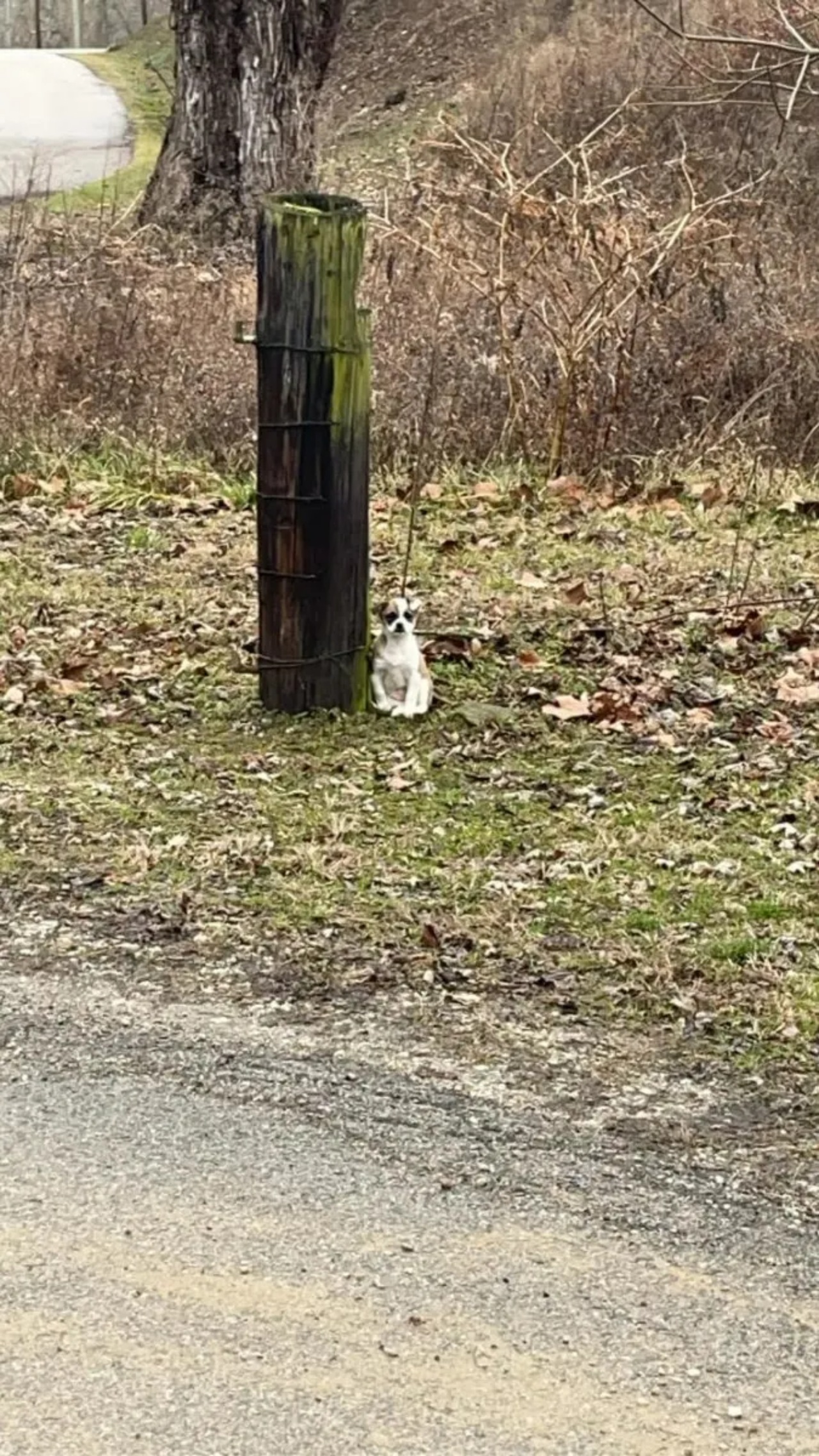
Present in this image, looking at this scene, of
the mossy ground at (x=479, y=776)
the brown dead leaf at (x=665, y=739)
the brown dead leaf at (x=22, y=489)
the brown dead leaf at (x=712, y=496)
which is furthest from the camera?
the brown dead leaf at (x=22, y=489)

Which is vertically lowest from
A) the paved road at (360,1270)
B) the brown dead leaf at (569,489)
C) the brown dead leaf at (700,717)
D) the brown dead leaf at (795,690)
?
the paved road at (360,1270)

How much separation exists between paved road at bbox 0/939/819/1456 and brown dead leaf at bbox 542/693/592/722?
92.5 inches

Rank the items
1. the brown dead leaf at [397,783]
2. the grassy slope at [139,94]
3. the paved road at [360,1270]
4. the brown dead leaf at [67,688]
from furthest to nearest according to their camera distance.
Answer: the grassy slope at [139,94], the brown dead leaf at [67,688], the brown dead leaf at [397,783], the paved road at [360,1270]

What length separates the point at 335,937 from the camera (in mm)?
4598

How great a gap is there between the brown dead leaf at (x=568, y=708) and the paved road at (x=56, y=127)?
40.7 feet

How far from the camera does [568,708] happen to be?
6.31 m

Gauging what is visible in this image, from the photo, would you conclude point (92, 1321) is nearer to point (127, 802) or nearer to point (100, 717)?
point (127, 802)

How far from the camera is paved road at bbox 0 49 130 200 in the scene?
2230 cm

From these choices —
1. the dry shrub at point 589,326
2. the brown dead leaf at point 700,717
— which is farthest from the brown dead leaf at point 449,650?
the dry shrub at point 589,326

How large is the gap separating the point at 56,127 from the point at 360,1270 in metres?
26.4

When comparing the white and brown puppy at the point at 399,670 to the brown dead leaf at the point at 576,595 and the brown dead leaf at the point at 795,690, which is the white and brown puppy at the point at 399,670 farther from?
the brown dead leaf at the point at 576,595

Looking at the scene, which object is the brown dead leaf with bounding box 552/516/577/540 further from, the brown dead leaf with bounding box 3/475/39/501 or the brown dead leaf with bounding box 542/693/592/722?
the brown dead leaf with bounding box 3/475/39/501

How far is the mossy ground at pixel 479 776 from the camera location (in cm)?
451

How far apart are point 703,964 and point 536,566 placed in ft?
14.0
